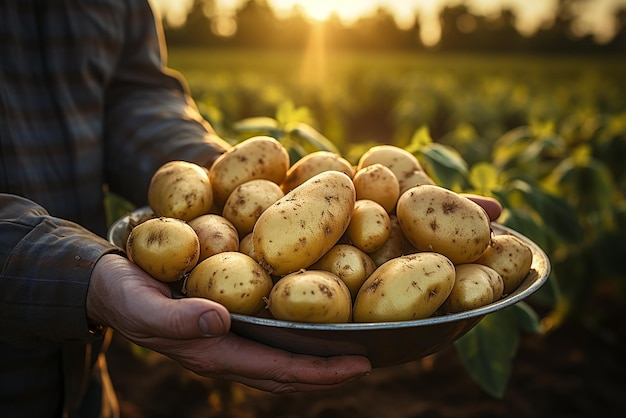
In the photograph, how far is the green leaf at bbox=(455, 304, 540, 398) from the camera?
6.48 ft

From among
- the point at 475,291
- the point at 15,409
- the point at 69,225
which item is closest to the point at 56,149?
the point at 69,225

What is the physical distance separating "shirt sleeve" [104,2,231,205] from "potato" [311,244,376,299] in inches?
24.0

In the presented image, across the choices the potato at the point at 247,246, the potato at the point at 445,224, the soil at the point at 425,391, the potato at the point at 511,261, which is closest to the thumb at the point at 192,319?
the potato at the point at 247,246

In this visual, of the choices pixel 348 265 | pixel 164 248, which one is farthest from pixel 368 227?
pixel 164 248

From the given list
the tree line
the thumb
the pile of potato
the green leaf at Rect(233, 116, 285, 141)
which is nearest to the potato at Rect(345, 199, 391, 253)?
the pile of potato

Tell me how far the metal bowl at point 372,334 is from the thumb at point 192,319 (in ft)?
0.21

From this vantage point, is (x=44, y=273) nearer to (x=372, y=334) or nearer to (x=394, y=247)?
(x=372, y=334)

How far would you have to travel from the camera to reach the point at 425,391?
3.38 m

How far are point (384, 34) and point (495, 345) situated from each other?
39118 millimetres

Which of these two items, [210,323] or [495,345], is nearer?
[210,323]

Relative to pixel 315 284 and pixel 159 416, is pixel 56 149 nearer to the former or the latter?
pixel 315 284

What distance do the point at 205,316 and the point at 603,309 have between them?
3.89 m

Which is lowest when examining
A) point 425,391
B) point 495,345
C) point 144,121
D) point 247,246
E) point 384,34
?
point 384,34

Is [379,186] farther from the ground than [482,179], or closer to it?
farther from the ground
